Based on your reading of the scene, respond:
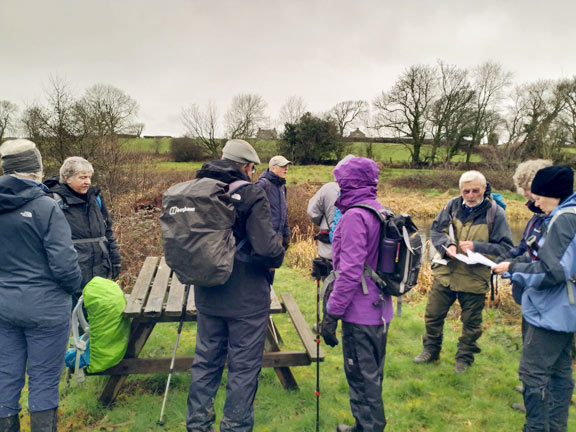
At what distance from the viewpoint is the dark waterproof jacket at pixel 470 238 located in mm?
3902

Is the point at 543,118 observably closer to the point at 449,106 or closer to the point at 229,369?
the point at 449,106

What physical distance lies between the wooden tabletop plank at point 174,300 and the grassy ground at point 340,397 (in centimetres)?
87

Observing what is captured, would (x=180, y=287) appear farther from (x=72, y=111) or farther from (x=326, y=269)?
(x=72, y=111)

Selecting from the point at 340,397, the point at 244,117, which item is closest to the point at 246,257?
the point at 340,397

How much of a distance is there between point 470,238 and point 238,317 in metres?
2.65

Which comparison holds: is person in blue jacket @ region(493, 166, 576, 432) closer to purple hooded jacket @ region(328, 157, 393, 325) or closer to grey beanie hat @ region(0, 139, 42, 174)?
purple hooded jacket @ region(328, 157, 393, 325)

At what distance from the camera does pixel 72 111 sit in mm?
13492

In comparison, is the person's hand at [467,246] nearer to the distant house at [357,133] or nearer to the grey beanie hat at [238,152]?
the grey beanie hat at [238,152]

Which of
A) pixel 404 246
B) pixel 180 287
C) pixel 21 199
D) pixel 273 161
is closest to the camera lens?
pixel 21 199

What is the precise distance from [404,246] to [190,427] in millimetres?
2021

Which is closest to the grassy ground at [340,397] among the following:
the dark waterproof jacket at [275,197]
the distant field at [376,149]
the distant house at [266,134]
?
the dark waterproof jacket at [275,197]

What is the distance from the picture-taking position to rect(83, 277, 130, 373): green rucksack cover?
3.21 metres

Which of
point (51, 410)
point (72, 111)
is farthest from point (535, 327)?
point (72, 111)

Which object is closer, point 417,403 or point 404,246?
point 404,246
